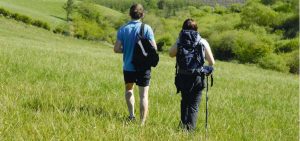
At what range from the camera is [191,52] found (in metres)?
6.59

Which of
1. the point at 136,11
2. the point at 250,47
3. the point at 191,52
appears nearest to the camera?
the point at 191,52

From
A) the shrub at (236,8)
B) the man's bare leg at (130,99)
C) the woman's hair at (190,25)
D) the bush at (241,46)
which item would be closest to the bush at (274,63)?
the bush at (241,46)

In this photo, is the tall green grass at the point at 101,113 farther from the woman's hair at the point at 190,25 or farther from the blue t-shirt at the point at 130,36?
the woman's hair at the point at 190,25

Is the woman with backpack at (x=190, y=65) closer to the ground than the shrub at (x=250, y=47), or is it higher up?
higher up

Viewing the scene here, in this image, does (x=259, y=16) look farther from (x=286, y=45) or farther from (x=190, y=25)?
(x=190, y=25)

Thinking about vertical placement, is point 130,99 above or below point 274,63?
above

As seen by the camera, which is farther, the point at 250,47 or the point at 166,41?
the point at 166,41

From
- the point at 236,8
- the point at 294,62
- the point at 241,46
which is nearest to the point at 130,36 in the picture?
the point at 294,62

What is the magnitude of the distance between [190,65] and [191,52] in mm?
180

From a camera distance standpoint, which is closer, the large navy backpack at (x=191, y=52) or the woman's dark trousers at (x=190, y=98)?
the large navy backpack at (x=191, y=52)

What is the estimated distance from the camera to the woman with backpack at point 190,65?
6.57m

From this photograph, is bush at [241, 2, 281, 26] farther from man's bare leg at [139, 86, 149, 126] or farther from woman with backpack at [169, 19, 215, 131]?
woman with backpack at [169, 19, 215, 131]

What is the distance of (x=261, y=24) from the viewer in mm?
96938

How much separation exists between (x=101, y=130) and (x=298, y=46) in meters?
71.9
